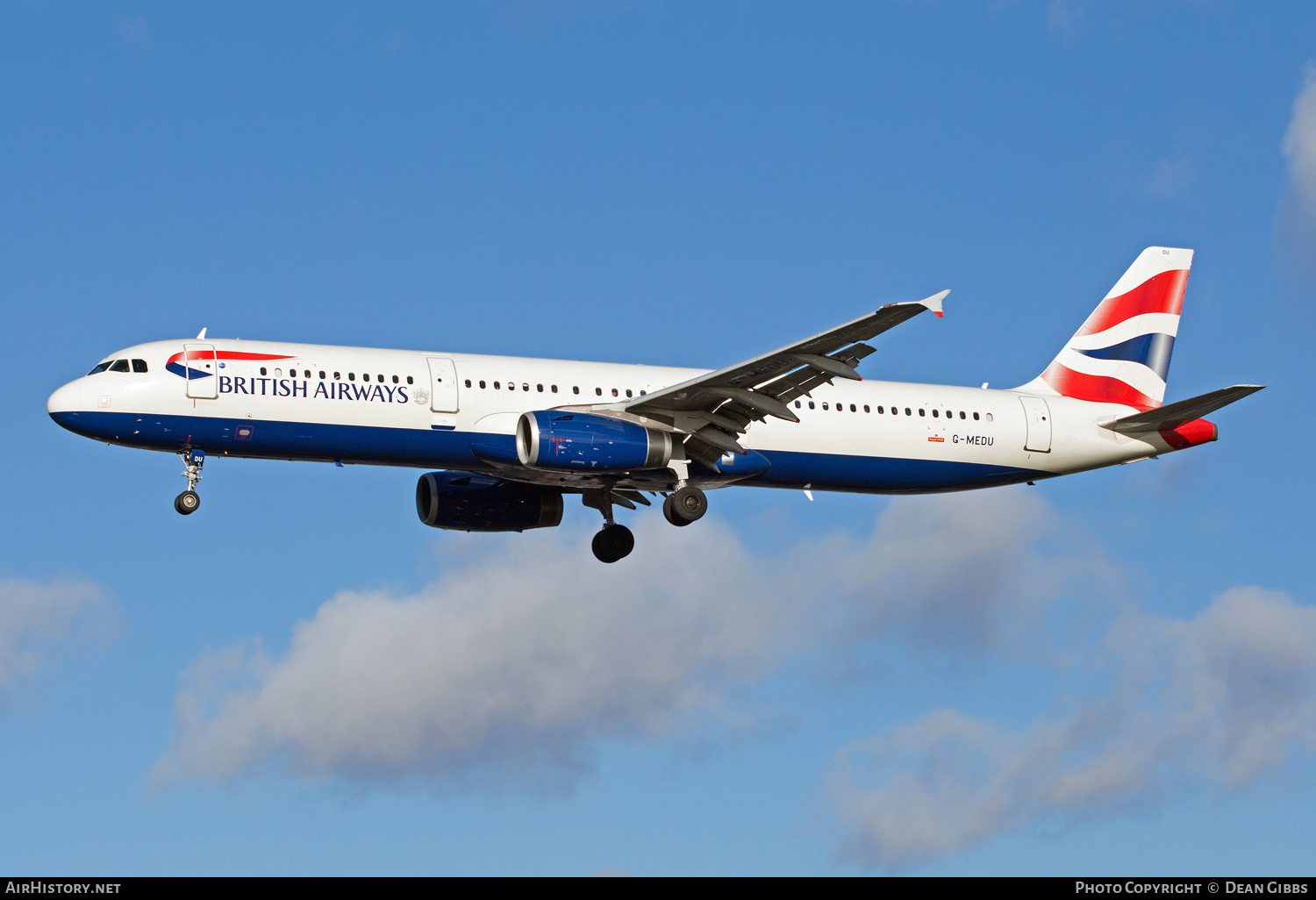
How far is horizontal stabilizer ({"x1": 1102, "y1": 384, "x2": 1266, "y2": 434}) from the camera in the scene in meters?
39.4

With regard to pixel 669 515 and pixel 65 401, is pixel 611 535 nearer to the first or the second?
pixel 669 515

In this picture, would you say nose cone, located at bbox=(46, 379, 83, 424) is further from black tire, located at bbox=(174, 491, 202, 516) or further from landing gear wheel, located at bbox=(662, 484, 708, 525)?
landing gear wheel, located at bbox=(662, 484, 708, 525)

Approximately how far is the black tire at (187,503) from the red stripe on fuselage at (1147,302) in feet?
83.1

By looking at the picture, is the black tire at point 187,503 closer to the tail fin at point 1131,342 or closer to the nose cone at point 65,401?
the nose cone at point 65,401

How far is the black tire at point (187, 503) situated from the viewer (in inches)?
1532

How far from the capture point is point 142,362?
1515 inches

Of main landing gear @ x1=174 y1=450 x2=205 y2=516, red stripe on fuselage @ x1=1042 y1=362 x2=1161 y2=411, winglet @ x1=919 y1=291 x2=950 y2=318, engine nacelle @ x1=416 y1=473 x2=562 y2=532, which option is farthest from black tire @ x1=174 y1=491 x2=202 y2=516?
red stripe on fuselage @ x1=1042 y1=362 x2=1161 y2=411

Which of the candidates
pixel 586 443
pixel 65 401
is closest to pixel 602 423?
pixel 586 443

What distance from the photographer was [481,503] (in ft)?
147

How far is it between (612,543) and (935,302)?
15354 millimetres

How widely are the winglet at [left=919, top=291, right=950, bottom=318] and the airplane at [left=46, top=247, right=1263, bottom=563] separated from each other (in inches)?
1.5
